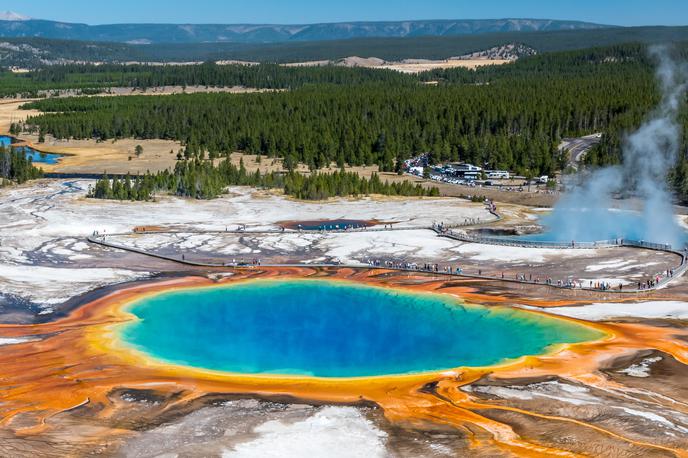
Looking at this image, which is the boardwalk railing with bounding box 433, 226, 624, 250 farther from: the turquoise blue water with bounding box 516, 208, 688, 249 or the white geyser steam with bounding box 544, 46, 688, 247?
the white geyser steam with bounding box 544, 46, 688, 247

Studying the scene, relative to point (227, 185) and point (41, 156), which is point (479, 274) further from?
point (41, 156)

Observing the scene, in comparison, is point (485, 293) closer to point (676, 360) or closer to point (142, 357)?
point (676, 360)

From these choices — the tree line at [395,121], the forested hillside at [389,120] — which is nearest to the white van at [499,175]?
the tree line at [395,121]

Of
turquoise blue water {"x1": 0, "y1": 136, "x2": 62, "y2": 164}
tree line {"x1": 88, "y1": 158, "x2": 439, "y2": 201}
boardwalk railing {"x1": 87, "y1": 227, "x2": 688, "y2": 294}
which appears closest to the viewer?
boardwalk railing {"x1": 87, "y1": 227, "x2": 688, "y2": 294}

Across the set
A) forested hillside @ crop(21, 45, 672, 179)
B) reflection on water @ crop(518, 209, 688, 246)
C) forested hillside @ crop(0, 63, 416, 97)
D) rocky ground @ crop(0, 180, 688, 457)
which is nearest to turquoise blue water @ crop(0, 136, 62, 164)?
forested hillside @ crop(21, 45, 672, 179)

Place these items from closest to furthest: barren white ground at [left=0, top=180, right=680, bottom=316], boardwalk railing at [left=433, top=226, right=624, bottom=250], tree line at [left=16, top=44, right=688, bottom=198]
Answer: barren white ground at [left=0, top=180, right=680, bottom=316]
boardwalk railing at [left=433, top=226, right=624, bottom=250]
tree line at [left=16, top=44, right=688, bottom=198]
